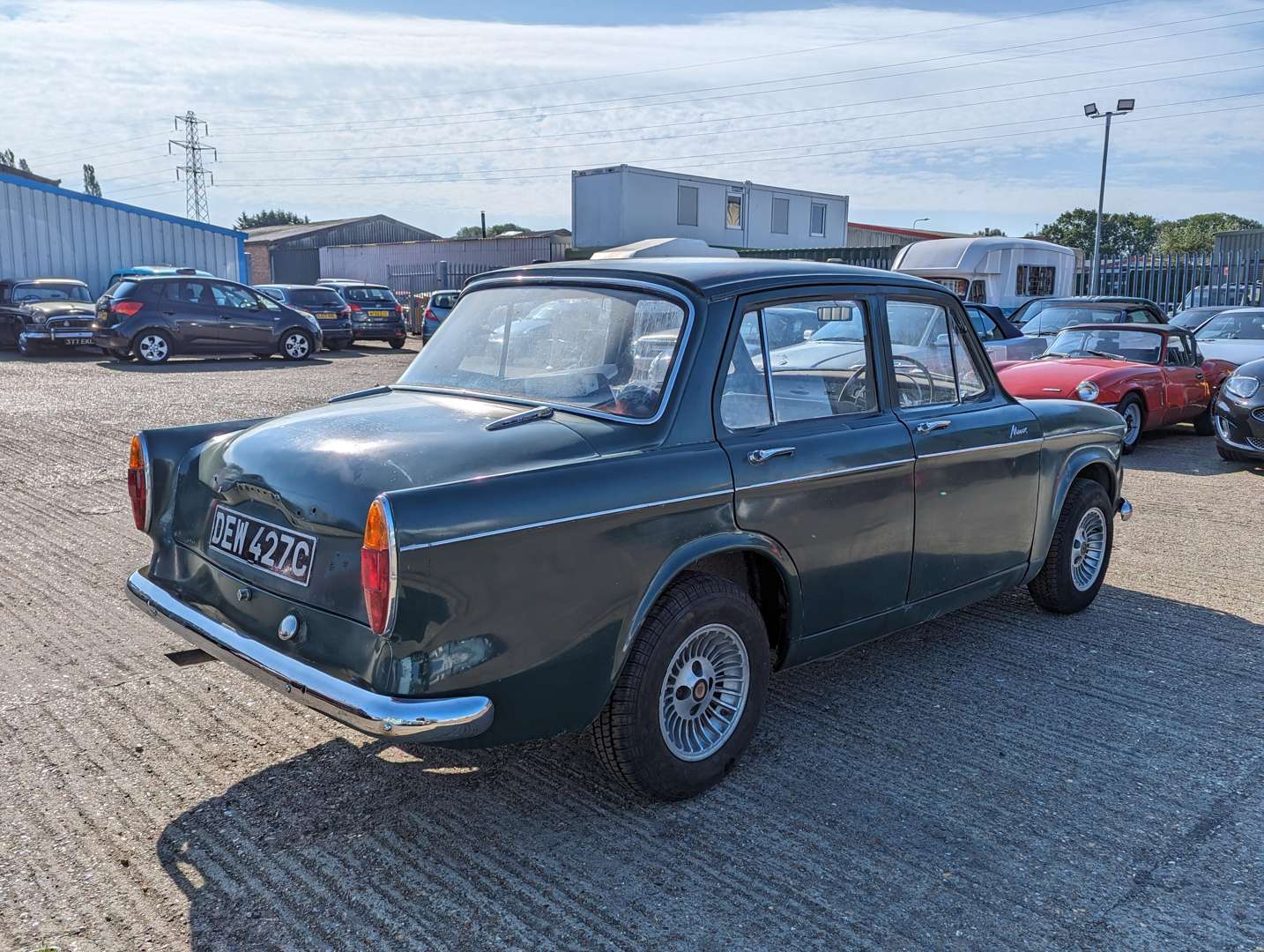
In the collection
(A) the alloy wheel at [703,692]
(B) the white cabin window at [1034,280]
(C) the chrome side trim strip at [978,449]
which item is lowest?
(A) the alloy wheel at [703,692]

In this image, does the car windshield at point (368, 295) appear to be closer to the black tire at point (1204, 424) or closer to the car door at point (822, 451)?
the black tire at point (1204, 424)

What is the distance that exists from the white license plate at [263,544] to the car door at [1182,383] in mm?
10852

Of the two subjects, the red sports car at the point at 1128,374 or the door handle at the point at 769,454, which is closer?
the door handle at the point at 769,454

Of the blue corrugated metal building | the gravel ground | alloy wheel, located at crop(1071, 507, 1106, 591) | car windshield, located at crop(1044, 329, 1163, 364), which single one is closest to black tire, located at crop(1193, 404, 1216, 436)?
car windshield, located at crop(1044, 329, 1163, 364)

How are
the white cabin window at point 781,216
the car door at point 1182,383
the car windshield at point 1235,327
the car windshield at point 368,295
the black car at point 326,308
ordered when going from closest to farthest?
1. the car door at point 1182,383
2. the car windshield at point 1235,327
3. the black car at point 326,308
4. the car windshield at point 368,295
5. the white cabin window at point 781,216

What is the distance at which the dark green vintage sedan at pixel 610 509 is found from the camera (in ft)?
9.73

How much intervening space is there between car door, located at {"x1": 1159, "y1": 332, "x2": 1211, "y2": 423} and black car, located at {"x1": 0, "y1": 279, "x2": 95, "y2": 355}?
1783cm

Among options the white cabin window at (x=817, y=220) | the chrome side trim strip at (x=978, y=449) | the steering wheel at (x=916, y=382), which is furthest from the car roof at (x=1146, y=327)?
the white cabin window at (x=817, y=220)

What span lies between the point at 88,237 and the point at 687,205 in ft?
55.9

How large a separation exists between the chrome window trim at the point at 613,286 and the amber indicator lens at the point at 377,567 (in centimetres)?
98

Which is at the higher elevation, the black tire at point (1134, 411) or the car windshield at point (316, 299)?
the car windshield at point (316, 299)

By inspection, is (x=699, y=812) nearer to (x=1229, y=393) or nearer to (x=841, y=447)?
(x=841, y=447)

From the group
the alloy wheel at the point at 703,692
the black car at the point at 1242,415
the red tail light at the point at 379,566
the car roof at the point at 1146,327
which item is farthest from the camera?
the car roof at the point at 1146,327

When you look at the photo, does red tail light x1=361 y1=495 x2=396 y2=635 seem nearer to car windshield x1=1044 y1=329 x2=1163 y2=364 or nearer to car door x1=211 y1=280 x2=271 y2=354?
car windshield x1=1044 y1=329 x2=1163 y2=364
